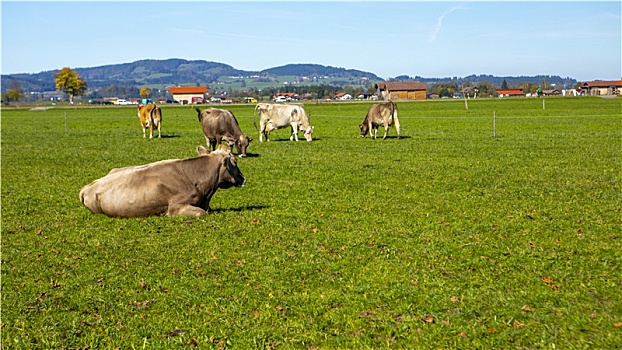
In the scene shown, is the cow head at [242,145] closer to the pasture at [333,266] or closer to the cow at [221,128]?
the cow at [221,128]

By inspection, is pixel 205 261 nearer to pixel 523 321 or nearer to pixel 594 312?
pixel 523 321

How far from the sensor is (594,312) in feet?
23.9

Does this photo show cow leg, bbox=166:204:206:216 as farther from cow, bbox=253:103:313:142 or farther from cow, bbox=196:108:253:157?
cow, bbox=253:103:313:142

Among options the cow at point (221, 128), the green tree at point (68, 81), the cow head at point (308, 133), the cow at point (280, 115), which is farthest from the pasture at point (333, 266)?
the green tree at point (68, 81)

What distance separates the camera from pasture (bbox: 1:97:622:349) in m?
7.02

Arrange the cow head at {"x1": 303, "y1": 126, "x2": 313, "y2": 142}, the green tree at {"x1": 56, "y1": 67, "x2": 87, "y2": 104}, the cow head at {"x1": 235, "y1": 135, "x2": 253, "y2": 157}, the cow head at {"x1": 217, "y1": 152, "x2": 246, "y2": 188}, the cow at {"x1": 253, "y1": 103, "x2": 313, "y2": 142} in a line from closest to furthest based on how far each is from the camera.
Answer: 1. the cow head at {"x1": 217, "y1": 152, "x2": 246, "y2": 188}
2. the cow head at {"x1": 235, "y1": 135, "x2": 253, "y2": 157}
3. the cow head at {"x1": 303, "y1": 126, "x2": 313, "y2": 142}
4. the cow at {"x1": 253, "y1": 103, "x2": 313, "y2": 142}
5. the green tree at {"x1": 56, "y1": 67, "x2": 87, "y2": 104}

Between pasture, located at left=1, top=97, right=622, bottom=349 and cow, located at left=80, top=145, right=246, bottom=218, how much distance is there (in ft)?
1.09

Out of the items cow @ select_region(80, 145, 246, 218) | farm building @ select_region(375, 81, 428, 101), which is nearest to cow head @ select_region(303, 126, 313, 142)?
cow @ select_region(80, 145, 246, 218)

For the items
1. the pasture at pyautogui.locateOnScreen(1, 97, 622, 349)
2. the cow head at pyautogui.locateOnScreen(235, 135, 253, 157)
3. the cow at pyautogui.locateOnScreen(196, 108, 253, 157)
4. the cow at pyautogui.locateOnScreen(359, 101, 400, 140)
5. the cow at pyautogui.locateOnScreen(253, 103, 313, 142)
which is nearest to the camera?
the pasture at pyautogui.locateOnScreen(1, 97, 622, 349)

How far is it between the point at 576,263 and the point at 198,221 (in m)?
6.86

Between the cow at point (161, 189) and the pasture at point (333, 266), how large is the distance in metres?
0.33

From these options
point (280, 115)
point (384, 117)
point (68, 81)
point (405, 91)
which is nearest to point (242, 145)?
point (280, 115)

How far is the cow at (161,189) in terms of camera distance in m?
12.9

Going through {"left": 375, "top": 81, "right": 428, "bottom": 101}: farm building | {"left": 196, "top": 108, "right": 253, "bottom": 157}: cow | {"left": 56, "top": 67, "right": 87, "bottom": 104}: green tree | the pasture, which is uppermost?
{"left": 56, "top": 67, "right": 87, "bottom": 104}: green tree
